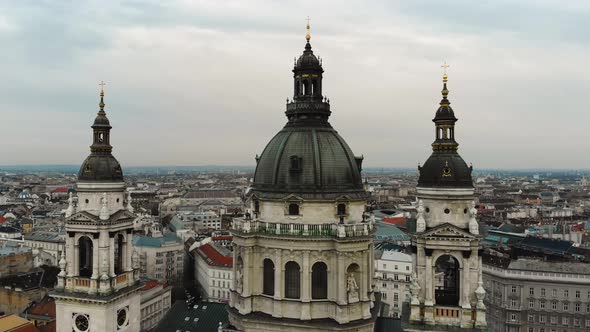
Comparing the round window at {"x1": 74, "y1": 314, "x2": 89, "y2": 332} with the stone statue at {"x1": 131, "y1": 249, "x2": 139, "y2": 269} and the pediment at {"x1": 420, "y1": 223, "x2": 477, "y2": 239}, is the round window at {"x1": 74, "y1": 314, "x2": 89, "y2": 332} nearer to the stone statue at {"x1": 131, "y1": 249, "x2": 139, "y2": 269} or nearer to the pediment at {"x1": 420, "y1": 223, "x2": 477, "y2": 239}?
the stone statue at {"x1": 131, "y1": 249, "x2": 139, "y2": 269}

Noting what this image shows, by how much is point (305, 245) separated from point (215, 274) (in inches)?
2857

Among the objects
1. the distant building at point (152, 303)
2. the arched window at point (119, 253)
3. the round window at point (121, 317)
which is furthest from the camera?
the distant building at point (152, 303)

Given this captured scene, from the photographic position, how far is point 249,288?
43.0m

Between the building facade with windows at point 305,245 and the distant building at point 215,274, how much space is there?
205ft

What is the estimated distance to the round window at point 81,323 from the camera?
4672 centimetres

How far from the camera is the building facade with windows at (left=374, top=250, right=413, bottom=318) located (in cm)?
9294

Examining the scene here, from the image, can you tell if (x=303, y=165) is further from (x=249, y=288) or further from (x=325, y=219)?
(x=249, y=288)

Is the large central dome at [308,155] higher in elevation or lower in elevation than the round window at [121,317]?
higher

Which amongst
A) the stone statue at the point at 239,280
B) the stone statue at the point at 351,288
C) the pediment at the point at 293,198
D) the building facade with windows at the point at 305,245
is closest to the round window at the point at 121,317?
the building facade with windows at the point at 305,245

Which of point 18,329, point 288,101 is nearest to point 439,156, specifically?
point 288,101

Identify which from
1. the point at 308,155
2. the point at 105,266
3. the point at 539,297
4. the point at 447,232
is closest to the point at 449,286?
the point at 447,232

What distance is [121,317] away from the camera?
48.3m

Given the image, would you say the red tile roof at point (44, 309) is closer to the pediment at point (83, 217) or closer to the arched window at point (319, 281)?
the pediment at point (83, 217)

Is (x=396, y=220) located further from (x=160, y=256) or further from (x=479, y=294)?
(x=479, y=294)
